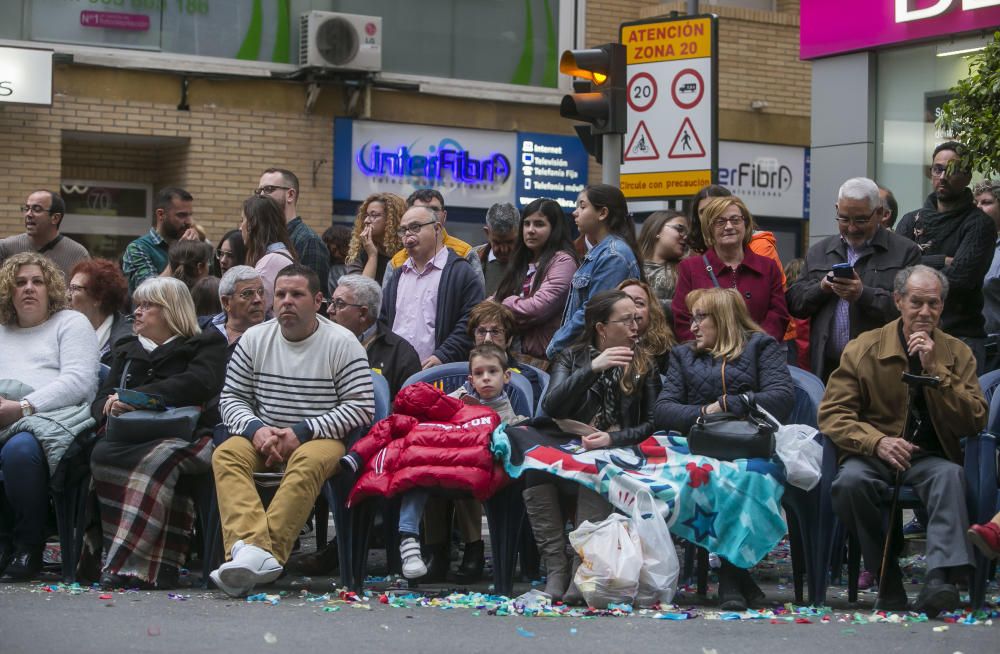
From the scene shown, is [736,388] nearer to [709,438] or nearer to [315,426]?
[709,438]

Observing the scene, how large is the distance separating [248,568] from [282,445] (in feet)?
2.65

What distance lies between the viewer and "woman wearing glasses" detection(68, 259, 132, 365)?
31.9ft

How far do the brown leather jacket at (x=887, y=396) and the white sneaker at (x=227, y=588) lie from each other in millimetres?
2843

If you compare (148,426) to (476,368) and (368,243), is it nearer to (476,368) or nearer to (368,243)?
(476,368)

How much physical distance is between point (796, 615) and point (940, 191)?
12.6 ft

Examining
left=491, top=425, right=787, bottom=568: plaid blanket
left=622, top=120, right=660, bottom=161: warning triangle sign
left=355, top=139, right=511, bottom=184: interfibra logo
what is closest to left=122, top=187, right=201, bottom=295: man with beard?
left=622, top=120, right=660, bottom=161: warning triangle sign

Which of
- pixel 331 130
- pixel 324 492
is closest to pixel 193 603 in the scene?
pixel 324 492

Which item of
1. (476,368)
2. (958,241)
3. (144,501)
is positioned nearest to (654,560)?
(476,368)

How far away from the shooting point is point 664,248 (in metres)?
10.2

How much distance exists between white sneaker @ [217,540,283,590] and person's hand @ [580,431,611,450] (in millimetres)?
1566

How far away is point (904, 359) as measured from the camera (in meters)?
7.84

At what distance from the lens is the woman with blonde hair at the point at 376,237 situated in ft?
36.1

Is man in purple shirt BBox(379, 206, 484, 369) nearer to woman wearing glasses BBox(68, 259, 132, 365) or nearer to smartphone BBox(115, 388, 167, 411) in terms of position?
woman wearing glasses BBox(68, 259, 132, 365)

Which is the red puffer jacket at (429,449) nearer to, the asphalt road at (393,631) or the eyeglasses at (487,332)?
the asphalt road at (393,631)
